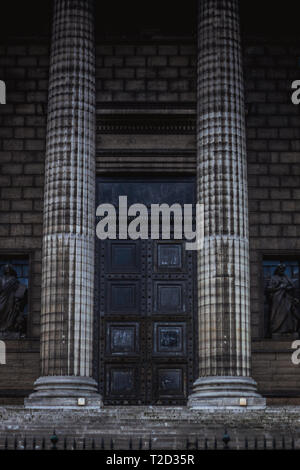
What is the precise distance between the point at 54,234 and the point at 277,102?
26.4 ft

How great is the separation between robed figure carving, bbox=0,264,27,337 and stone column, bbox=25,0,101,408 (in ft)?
8.71

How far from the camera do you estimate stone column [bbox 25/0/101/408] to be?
2234 centimetres

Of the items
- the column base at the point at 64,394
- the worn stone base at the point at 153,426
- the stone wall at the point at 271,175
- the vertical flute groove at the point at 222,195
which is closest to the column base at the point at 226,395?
the vertical flute groove at the point at 222,195

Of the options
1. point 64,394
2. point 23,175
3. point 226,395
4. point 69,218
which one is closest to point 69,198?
point 69,218

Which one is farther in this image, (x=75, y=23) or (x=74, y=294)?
(x=75, y=23)

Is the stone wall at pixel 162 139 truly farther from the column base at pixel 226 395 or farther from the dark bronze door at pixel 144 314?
the column base at pixel 226 395

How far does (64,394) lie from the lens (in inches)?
862

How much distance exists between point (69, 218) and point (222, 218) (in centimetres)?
383

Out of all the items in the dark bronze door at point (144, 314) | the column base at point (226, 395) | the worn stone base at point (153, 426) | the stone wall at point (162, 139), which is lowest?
the worn stone base at point (153, 426)

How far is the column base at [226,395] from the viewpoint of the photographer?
2164 centimetres

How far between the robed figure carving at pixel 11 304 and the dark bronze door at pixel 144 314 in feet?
7.10

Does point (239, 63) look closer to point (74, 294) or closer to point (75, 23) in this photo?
point (75, 23)

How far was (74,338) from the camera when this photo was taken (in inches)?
886

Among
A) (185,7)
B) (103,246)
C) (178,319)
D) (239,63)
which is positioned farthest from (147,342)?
(185,7)
